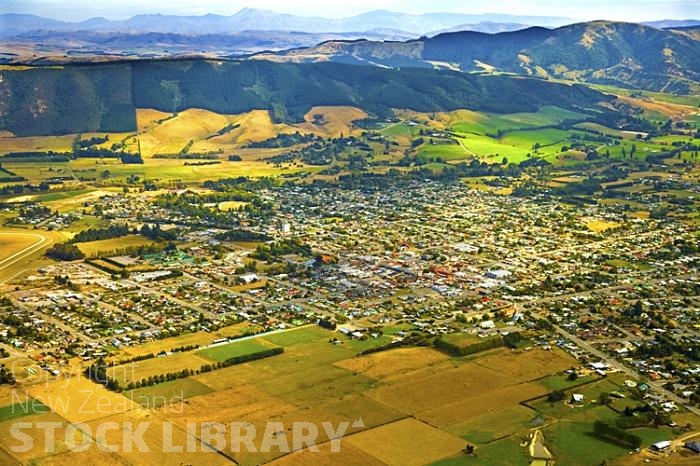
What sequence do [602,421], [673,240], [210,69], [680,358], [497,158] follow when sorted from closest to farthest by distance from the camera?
[602,421] → [680,358] → [673,240] → [497,158] → [210,69]

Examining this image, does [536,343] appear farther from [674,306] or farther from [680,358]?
[674,306]

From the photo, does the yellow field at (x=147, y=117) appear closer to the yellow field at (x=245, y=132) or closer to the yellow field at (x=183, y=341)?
the yellow field at (x=245, y=132)

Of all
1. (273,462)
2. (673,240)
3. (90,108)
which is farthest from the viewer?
(90,108)

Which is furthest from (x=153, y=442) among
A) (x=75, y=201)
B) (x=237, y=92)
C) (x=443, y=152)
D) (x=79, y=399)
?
(x=237, y=92)

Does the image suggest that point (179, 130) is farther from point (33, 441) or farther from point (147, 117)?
point (33, 441)

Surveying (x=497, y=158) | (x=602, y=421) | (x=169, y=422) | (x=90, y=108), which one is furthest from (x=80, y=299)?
(x=90, y=108)

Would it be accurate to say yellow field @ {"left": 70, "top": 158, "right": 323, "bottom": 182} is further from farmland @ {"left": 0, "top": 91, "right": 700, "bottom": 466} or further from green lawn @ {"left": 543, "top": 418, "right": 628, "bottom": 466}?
green lawn @ {"left": 543, "top": 418, "right": 628, "bottom": 466}
